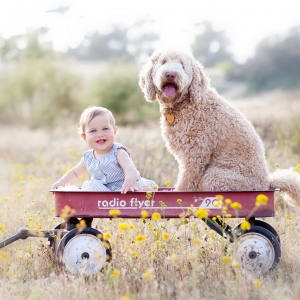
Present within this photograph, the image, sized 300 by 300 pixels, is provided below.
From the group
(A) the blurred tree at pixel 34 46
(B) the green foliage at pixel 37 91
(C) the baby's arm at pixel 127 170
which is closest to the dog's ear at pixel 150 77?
(C) the baby's arm at pixel 127 170

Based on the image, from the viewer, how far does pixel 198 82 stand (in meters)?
3.84

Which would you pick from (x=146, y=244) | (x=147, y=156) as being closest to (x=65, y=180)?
(x=146, y=244)

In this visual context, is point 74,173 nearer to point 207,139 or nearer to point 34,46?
point 207,139

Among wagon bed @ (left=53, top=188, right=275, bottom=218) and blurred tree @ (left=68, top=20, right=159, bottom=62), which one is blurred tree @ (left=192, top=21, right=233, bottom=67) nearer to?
blurred tree @ (left=68, top=20, right=159, bottom=62)

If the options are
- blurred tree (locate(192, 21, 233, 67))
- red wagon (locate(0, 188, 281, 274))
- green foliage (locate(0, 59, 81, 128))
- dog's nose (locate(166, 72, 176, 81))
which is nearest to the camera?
red wagon (locate(0, 188, 281, 274))

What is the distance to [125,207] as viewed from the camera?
3551 mm

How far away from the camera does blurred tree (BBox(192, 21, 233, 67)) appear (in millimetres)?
52625

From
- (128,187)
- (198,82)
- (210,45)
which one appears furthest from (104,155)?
(210,45)

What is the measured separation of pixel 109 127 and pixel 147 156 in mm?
3059

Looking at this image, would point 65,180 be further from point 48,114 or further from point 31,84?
point 31,84

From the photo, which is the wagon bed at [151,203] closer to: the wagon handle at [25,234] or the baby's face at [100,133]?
the wagon handle at [25,234]

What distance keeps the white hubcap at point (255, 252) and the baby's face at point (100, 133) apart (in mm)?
1247

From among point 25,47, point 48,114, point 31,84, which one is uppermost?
point 25,47

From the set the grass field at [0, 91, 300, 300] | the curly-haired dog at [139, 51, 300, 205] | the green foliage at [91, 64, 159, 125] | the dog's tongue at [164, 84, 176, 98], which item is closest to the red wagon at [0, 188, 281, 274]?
the grass field at [0, 91, 300, 300]
